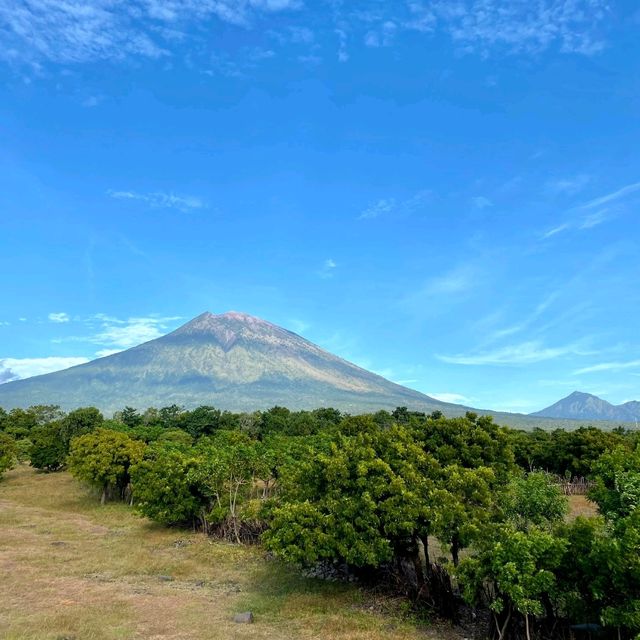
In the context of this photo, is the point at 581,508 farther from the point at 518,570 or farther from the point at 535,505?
the point at 518,570

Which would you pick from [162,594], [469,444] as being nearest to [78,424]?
[162,594]

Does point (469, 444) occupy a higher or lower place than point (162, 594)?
higher

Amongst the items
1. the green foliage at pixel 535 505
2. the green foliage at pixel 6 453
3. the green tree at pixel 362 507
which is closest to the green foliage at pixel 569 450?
the green tree at pixel 362 507

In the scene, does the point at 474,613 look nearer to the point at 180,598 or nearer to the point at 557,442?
the point at 180,598

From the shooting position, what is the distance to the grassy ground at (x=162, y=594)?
17891mm

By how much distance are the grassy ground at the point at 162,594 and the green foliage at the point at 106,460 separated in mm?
8743

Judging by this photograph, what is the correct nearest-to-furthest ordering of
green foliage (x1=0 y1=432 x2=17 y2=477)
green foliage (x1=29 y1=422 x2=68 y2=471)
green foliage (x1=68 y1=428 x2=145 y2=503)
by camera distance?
green foliage (x1=68 y1=428 x2=145 y2=503) → green foliage (x1=0 y1=432 x2=17 y2=477) → green foliage (x1=29 y1=422 x2=68 y2=471)

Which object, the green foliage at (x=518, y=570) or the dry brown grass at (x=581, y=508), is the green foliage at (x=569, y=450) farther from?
the green foliage at (x=518, y=570)

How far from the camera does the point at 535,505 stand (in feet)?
60.6

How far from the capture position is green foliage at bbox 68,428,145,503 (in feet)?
149

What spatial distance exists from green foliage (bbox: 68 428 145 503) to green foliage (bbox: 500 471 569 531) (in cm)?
3580

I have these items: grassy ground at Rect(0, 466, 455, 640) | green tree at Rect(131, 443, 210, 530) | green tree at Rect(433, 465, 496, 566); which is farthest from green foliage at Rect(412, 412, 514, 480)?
green tree at Rect(131, 443, 210, 530)

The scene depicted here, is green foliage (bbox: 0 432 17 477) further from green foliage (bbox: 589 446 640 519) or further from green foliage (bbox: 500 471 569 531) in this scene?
green foliage (bbox: 589 446 640 519)

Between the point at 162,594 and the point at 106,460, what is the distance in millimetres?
26515
